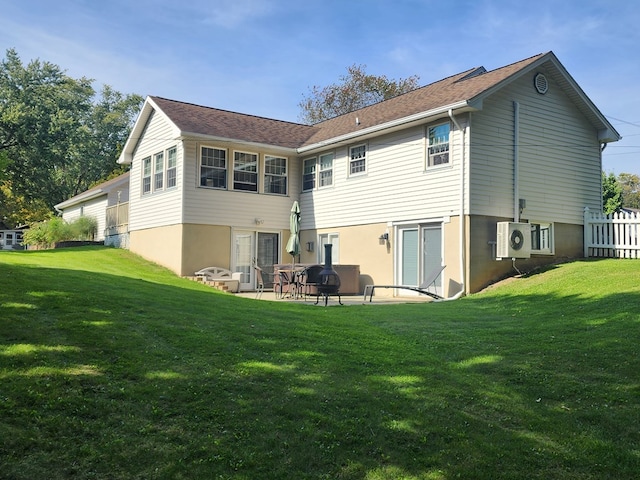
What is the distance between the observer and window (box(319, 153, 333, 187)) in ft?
63.5

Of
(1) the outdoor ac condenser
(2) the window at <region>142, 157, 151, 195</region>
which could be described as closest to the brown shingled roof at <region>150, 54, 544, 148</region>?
(2) the window at <region>142, 157, 151, 195</region>

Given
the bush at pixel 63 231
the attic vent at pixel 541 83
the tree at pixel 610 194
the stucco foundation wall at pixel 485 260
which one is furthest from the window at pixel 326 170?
the tree at pixel 610 194

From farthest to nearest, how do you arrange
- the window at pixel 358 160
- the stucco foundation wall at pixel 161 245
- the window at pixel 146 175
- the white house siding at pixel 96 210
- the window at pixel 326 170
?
1. the white house siding at pixel 96 210
2. the window at pixel 146 175
3. the window at pixel 326 170
4. the stucco foundation wall at pixel 161 245
5. the window at pixel 358 160

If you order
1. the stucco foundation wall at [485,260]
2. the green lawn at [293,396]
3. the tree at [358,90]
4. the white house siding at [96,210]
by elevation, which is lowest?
the green lawn at [293,396]

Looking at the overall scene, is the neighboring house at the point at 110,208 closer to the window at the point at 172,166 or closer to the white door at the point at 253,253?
the window at the point at 172,166

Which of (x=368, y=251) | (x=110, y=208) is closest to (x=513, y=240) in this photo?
(x=368, y=251)

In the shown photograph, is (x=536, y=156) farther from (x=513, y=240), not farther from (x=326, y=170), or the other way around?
(x=326, y=170)

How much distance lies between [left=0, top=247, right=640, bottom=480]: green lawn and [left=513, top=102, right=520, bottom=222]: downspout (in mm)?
7273

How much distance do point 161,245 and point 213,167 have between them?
3402mm

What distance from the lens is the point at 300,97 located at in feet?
131

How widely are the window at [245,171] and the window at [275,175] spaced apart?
1.44 ft

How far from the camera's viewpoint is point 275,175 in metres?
20.2

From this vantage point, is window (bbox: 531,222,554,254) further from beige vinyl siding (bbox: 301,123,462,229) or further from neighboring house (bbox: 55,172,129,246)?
neighboring house (bbox: 55,172,129,246)

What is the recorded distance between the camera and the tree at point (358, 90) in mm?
37500
